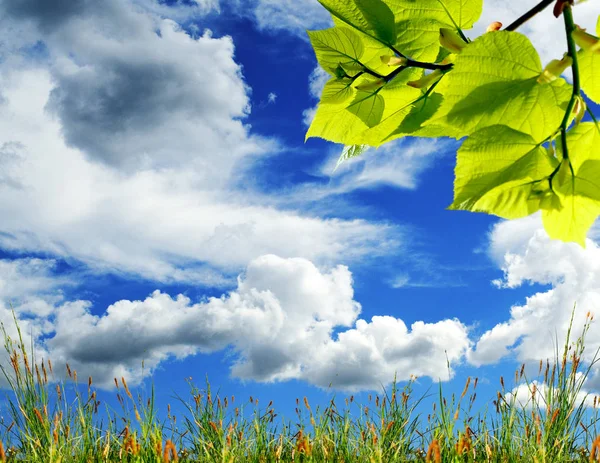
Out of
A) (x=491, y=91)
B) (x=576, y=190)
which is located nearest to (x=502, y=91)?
(x=491, y=91)

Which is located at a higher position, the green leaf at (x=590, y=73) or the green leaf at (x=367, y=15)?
the green leaf at (x=367, y=15)

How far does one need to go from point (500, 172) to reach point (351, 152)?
0.96 feet

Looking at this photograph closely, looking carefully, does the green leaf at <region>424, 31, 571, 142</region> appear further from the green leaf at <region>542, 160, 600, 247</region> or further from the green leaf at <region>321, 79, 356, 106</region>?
the green leaf at <region>321, 79, 356, 106</region>

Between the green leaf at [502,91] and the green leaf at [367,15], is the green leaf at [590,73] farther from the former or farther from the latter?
the green leaf at [367,15]

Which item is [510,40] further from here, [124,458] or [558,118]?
[124,458]

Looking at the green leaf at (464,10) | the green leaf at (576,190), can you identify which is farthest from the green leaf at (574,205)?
the green leaf at (464,10)

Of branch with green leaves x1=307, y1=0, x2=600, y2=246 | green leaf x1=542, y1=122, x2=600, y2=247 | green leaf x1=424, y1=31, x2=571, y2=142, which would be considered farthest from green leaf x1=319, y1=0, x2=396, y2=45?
green leaf x1=542, y1=122, x2=600, y2=247

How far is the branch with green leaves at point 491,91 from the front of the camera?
57 centimetres

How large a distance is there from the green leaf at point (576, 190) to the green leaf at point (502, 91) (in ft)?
0.15

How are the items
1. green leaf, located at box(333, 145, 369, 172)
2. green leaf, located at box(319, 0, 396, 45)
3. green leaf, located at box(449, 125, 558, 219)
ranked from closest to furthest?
1. green leaf, located at box(449, 125, 558, 219)
2. green leaf, located at box(319, 0, 396, 45)
3. green leaf, located at box(333, 145, 369, 172)

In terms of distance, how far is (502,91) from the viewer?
58 cm

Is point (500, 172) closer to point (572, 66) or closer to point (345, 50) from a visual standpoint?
point (572, 66)

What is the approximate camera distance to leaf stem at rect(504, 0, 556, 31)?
23.3 inches

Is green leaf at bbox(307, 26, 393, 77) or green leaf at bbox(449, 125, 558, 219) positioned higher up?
green leaf at bbox(307, 26, 393, 77)
